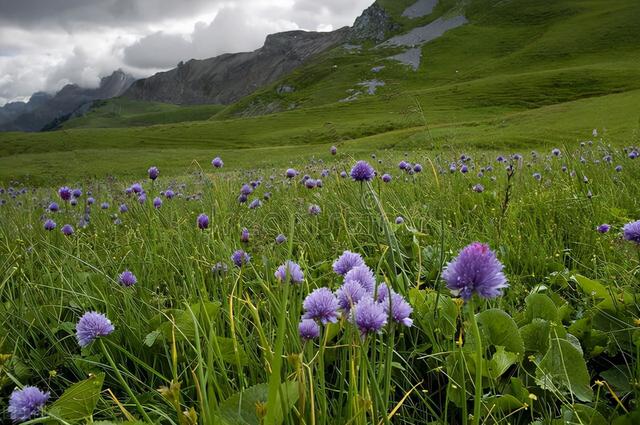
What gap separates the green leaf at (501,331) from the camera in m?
1.90

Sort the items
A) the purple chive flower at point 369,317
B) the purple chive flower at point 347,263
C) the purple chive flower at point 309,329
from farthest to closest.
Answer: the purple chive flower at point 347,263
the purple chive flower at point 309,329
the purple chive flower at point 369,317

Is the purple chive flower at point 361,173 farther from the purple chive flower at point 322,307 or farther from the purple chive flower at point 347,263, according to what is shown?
the purple chive flower at point 322,307

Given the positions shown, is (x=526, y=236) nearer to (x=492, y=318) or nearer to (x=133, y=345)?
(x=492, y=318)

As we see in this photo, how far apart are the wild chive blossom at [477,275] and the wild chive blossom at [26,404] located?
1.34m

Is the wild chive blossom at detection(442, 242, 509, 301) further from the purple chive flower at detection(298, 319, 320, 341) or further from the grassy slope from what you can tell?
the grassy slope

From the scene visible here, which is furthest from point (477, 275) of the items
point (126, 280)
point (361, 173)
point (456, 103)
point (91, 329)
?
point (456, 103)

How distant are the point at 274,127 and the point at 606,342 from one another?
8626 centimetres

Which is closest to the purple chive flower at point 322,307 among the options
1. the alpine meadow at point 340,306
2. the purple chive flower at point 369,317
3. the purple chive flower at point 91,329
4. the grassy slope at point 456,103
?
the alpine meadow at point 340,306

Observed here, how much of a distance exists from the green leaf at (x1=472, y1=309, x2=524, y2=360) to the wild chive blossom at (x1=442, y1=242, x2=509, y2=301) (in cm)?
88

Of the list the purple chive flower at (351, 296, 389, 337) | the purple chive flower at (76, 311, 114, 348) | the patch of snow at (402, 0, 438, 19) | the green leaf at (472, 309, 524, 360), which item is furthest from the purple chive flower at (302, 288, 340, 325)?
the patch of snow at (402, 0, 438, 19)

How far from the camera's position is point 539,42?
105750 millimetres

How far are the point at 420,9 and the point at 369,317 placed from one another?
190 m

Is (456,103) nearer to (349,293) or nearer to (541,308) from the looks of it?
(541,308)

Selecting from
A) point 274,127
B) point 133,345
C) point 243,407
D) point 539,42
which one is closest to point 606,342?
point 243,407
